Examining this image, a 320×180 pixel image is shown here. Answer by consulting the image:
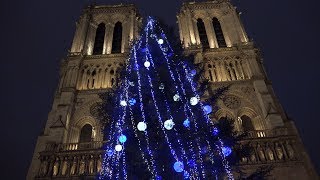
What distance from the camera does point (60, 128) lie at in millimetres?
19469

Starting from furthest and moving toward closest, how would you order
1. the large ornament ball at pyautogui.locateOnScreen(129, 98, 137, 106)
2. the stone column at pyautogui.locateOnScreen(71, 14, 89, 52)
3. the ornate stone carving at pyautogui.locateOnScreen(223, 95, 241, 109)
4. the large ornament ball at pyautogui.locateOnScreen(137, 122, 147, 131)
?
the stone column at pyautogui.locateOnScreen(71, 14, 89, 52) → the ornate stone carving at pyautogui.locateOnScreen(223, 95, 241, 109) → the large ornament ball at pyautogui.locateOnScreen(129, 98, 137, 106) → the large ornament ball at pyautogui.locateOnScreen(137, 122, 147, 131)

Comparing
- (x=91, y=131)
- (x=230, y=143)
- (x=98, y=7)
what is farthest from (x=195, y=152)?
(x=98, y=7)

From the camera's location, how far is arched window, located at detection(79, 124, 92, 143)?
20609mm

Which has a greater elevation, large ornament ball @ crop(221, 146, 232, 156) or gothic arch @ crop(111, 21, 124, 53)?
gothic arch @ crop(111, 21, 124, 53)

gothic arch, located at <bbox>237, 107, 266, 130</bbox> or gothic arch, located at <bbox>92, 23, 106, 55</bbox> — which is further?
gothic arch, located at <bbox>92, 23, 106, 55</bbox>

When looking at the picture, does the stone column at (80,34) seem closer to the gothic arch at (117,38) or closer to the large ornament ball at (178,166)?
the gothic arch at (117,38)

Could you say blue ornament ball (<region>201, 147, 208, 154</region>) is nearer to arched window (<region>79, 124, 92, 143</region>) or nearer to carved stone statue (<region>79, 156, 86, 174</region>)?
carved stone statue (<region>79, 156, 86, 174</region>)

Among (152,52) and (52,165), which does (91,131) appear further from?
(152,52)

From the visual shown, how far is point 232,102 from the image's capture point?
71.7 feet

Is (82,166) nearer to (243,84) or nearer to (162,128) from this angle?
(162,128)

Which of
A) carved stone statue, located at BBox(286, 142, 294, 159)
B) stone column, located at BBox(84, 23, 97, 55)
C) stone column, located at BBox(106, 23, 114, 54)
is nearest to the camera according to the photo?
carved stone statue, located at BBox(286, 142, 294, 159)

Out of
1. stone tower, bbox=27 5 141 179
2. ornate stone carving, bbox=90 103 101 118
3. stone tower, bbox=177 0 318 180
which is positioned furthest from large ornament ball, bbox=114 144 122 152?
ornate stone carving, bbox=90 103 101 118

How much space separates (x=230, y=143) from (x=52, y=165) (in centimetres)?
1055

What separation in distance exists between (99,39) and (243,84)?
13340 mm
